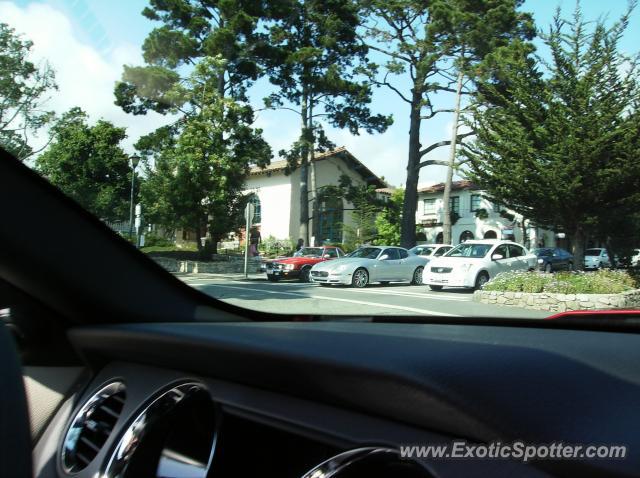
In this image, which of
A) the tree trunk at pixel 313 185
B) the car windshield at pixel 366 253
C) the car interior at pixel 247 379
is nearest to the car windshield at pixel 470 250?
Answer: the car interior at pixel 247 379

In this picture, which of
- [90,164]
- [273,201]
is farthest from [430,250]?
[90,164]

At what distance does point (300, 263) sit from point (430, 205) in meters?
0.79

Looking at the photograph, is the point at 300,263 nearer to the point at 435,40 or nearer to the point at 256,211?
the point at 256,211

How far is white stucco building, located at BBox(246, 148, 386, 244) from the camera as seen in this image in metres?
2.27

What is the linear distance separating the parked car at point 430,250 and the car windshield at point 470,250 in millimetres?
31

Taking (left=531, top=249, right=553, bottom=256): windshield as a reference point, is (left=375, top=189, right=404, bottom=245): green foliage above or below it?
above

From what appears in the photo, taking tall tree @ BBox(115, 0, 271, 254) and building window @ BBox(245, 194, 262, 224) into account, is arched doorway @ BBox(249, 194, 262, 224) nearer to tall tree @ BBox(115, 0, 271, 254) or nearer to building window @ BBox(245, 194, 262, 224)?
building window @ BBox(245, 194, 262, 224)

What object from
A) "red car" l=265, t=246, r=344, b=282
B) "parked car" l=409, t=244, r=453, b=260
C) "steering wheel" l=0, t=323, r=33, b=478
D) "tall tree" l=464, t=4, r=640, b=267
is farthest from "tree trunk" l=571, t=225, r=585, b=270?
"steering wheel" l=0, t=323, r=33, b=478

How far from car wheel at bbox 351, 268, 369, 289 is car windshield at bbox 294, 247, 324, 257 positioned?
270mm

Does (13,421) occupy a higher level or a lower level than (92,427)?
higher

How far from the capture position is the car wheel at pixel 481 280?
1767mm

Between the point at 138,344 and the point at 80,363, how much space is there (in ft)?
1.47

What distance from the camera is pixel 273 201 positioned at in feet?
8.48

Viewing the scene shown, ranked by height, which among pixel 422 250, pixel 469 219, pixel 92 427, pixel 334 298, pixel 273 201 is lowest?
pixel 92 427
